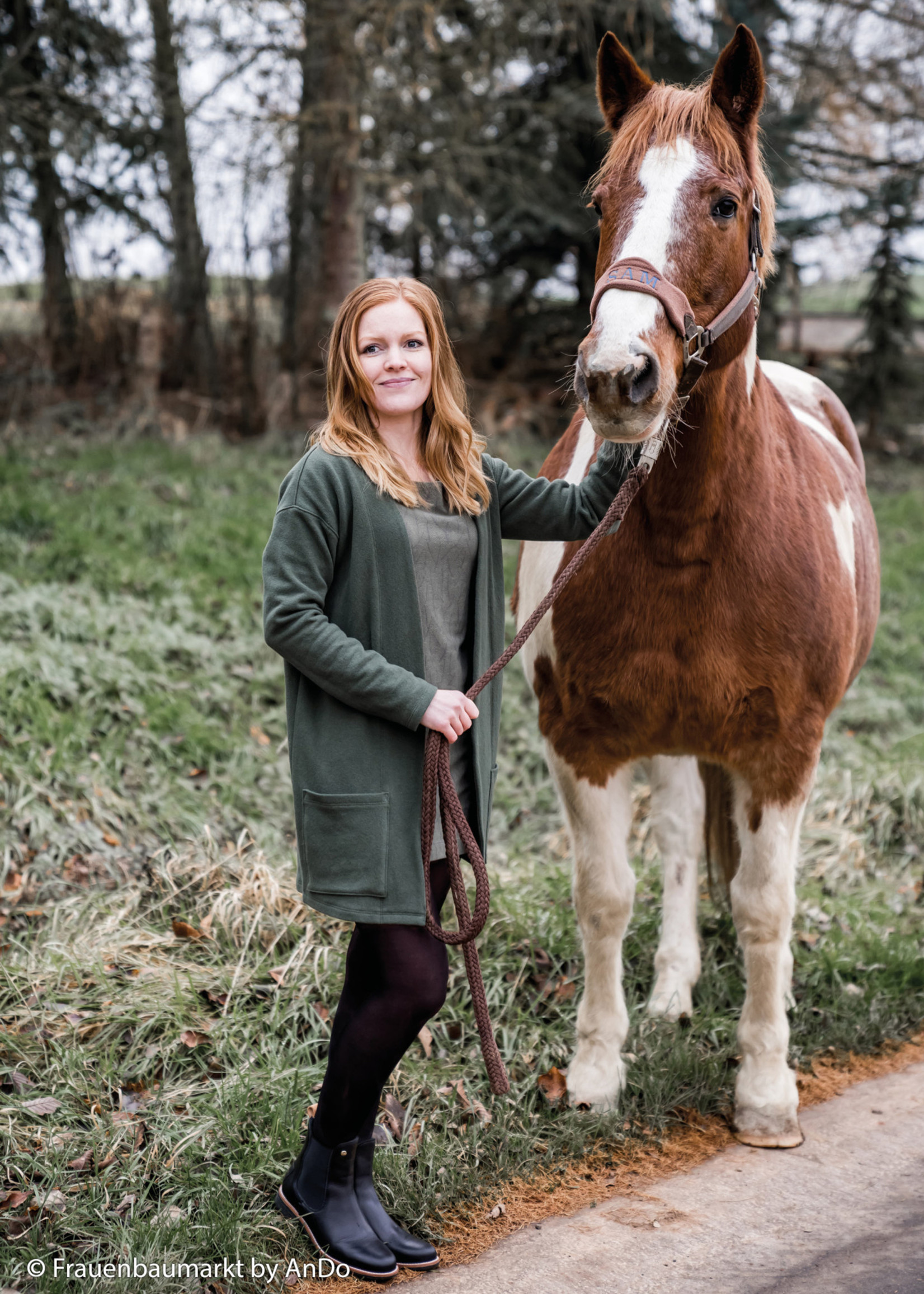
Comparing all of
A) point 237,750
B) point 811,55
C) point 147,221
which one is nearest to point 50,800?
point 237,750

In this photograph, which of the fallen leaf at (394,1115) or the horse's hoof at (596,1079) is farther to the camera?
the horse's hoof at (596,1079)

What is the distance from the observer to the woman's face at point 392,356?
2.20 metres

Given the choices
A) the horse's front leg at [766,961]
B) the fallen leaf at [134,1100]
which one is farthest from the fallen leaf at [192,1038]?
the horse's front leg at [766,961]

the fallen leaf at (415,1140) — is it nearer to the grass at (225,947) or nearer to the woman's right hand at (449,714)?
the grass at (225,947)

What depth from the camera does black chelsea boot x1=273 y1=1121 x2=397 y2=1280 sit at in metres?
2.26

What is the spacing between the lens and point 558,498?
8.20 ft

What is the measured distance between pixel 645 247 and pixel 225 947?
2.46 metres

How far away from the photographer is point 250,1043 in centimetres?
302

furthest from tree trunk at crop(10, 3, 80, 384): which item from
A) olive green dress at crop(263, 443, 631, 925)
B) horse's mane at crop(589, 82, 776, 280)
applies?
olive green dress at crop(263, 443, 631, 925)

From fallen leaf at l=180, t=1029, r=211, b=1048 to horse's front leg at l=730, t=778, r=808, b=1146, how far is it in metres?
1.49

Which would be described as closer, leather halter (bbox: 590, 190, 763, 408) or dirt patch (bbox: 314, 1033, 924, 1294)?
leather halter (bbox: 590, 190, 763, 408)

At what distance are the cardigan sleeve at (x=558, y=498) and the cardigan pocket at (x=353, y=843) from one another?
2.44ft

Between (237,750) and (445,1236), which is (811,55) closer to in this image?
(237,750)

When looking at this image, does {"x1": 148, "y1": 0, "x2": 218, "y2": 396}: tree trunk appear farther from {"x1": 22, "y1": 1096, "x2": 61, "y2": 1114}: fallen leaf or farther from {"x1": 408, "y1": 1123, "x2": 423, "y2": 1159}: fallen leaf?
{"x1": 408, "y1": 1123, "x2": 423, "y2": 1159}: fallen leaf
